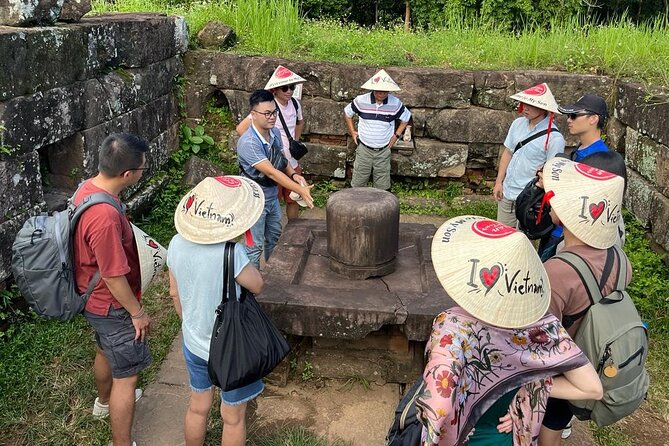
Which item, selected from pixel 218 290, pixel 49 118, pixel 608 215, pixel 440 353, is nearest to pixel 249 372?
pixel 218 290

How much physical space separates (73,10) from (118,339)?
326cm

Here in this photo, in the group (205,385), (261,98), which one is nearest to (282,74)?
(261,98)

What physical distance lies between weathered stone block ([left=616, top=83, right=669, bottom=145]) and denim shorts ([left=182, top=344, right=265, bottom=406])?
4.39m

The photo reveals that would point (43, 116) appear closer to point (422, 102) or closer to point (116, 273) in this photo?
point (116, 273)

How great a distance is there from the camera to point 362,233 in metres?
3.90

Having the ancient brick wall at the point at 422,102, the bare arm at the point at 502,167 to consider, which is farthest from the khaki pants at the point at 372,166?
the bare arm at the point at 502,167

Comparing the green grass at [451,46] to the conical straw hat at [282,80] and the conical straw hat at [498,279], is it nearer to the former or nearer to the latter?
the conical straw hat at [282,80]

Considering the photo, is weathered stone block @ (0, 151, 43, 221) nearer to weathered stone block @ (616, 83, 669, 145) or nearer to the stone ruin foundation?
the stone ruin foundation

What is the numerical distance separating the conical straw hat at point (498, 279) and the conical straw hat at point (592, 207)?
48 centimetres

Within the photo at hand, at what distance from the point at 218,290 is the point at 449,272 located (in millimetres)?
1137

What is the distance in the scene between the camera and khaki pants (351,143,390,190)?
20.6ft

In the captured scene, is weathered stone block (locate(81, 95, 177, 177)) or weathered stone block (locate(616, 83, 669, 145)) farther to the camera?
weathered stone block (locate(616, 83, 669, 145))

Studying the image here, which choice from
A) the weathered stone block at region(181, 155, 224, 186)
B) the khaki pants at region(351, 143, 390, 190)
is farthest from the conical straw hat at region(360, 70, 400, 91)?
the weathered stone block at region(181, 155, 224, 186)

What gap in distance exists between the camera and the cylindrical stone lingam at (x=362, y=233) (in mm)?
3885
